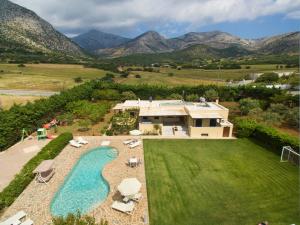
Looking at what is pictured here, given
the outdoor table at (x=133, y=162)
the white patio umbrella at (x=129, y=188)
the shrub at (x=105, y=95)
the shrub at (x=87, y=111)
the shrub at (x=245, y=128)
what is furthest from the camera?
the shrub at (x=105, y=95)

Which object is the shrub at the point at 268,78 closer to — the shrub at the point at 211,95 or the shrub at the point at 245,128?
the shrub at the point at 211,95

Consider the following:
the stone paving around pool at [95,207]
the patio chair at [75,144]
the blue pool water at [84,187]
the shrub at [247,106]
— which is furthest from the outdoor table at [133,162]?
the shrub at [247,106]

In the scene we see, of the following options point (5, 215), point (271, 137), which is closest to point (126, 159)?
point (5, 215)

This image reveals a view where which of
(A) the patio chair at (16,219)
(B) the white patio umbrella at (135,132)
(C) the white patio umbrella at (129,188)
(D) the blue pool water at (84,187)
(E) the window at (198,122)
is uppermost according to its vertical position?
(E) the window at (198,122)

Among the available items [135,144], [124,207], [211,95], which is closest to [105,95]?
[211,95]

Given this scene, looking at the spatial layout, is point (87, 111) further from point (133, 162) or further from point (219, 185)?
point (219, 185)

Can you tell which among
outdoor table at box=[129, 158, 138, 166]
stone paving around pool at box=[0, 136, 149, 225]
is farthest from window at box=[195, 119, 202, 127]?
outdoor table at box=[129, 158, 138, 166]
